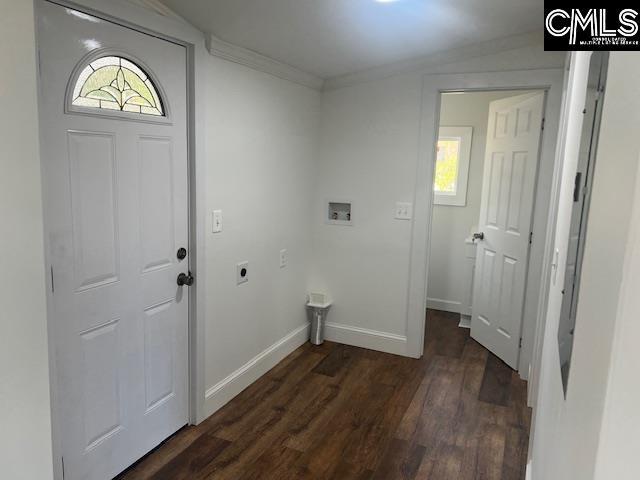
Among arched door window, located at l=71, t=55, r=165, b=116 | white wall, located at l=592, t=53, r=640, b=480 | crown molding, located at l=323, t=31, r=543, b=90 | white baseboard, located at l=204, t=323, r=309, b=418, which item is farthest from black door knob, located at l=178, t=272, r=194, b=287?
white wall, located at l=592, t=53, r=640, b=480

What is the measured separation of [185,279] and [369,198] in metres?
1.69

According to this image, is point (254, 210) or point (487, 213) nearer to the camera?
point (254, 210)

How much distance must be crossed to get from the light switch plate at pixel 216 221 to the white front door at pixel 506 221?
207cm

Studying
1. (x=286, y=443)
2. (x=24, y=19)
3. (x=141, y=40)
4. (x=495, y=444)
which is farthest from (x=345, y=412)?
(x=24, y=19)

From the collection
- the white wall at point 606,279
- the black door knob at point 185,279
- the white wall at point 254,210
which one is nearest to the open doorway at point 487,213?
the white wall at point 254,210

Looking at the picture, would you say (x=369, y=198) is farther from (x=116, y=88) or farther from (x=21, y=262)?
(x=21, y=262)

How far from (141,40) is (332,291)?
7.87 ft

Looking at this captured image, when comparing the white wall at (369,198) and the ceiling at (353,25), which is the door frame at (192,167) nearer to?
the ceiling at (353,25)

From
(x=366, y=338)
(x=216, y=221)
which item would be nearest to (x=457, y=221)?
(x=366, y=338)

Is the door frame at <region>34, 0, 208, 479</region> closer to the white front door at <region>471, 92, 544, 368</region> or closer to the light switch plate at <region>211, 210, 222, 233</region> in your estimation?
the light switch plate at <region>211, 210, 222, 233</region>

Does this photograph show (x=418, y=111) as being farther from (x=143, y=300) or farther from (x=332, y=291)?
(x=143, y=300)

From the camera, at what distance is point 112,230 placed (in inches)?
80.2

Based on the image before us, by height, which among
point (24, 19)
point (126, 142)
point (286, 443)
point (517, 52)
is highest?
point (517, 52)

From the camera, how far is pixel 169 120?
2.28 meters
